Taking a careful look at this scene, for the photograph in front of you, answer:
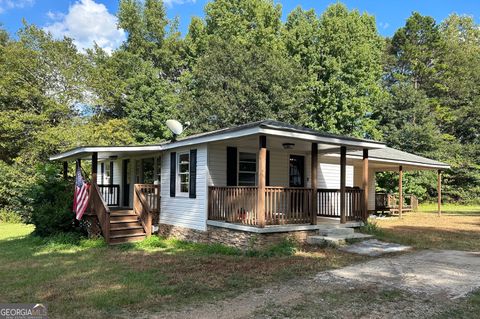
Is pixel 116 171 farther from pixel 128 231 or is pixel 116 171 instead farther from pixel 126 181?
pixel 128 231

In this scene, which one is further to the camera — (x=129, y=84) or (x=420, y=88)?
(x=420, y=88)

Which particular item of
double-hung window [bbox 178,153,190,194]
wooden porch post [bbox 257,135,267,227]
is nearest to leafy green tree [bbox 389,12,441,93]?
double-hung window [bbox 178,153,190,194]

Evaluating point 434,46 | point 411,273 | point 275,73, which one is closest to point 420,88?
point 434,46

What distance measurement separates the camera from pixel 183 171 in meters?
11.9

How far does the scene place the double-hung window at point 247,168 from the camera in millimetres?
11688

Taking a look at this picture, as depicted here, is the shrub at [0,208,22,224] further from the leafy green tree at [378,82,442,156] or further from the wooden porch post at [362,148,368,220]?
the leafy green tree at [378,82,442,156]

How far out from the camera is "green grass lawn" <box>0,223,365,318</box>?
17.3 ft

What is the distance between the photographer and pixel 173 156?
12.3m

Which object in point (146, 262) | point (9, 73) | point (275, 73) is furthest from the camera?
point (275, 73)

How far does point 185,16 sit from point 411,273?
31332 millimetres

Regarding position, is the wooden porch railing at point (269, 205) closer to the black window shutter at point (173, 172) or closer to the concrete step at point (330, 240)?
the concrete step at point (330, 240)

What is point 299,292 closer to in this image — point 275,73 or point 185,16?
point 275,73

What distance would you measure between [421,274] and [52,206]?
11039 millimetres

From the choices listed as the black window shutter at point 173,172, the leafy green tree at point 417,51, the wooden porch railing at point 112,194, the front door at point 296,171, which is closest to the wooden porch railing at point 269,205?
the black window shutter at point 173,172
